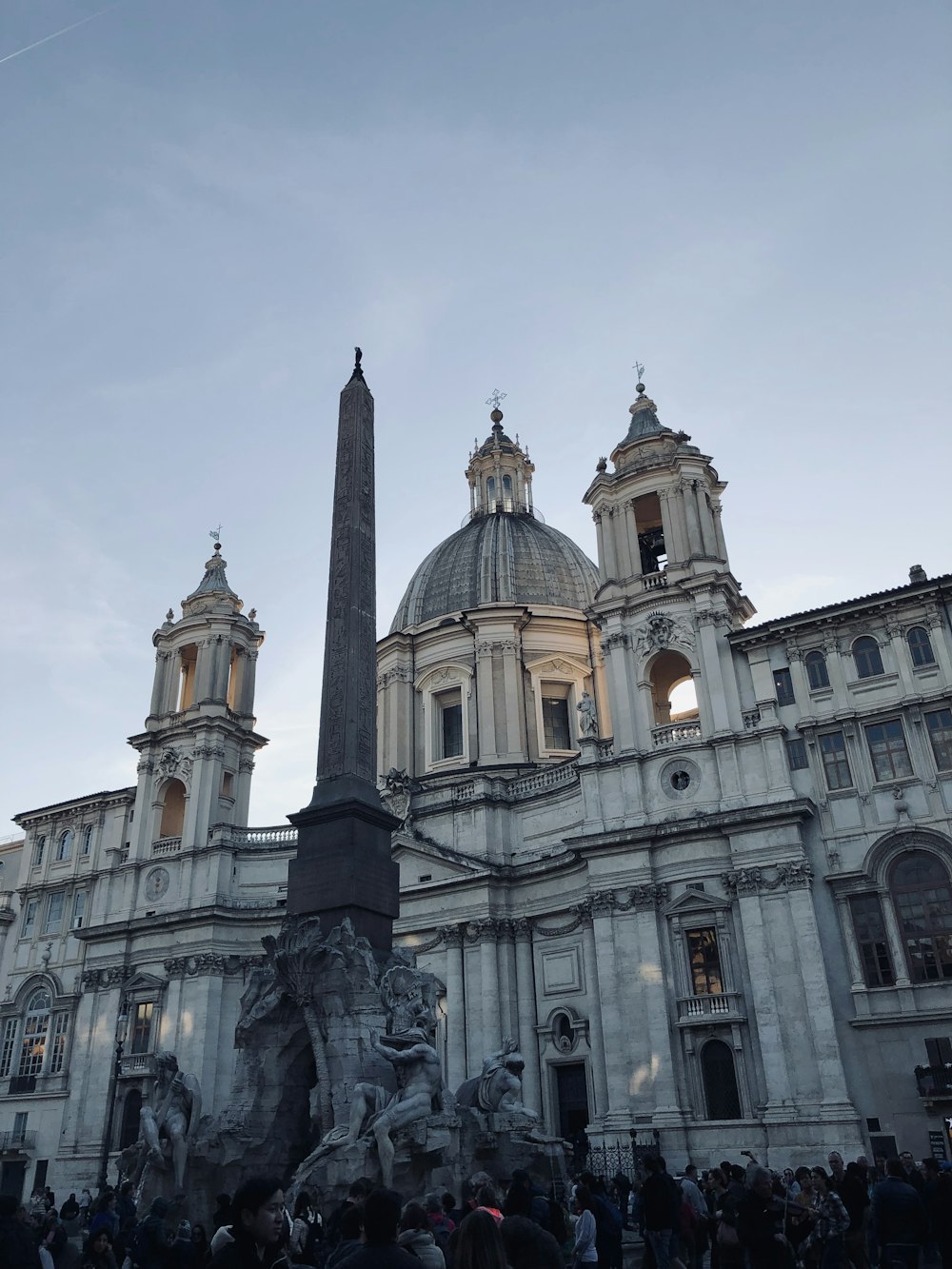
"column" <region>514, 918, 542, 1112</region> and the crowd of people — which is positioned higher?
"column" <region>514, 918, 542, 1112</region>

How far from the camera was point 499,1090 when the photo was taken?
64.2 ft

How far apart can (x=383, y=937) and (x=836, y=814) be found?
18.3 m

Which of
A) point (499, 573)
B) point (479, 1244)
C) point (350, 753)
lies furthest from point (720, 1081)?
point (479, 1244)

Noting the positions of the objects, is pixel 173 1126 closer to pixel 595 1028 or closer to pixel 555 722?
pixel 595 1028

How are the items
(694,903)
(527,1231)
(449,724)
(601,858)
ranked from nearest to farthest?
(527,1231) → (694,903) → (601,858) → (449,724)

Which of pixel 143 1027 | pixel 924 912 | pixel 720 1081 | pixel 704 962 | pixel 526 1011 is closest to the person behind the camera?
pixel 924 912

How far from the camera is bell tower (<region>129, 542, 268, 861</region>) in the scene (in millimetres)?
47000

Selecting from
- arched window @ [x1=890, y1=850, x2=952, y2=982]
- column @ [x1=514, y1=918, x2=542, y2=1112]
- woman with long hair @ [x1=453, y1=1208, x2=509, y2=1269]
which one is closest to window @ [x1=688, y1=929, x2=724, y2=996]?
arched window @ [x1=890, y1=850, x2=952, y2=982]

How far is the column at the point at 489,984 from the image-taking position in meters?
36.2

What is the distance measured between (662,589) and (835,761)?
904cm

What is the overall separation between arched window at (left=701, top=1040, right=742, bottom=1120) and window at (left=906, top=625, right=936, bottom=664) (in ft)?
44.0

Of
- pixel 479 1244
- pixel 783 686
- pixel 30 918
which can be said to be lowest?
pixel 479 1244

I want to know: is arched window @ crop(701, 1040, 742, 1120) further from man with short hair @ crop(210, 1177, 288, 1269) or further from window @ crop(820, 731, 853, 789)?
man with short hair @ crop(210, 1177, 288, 1269)

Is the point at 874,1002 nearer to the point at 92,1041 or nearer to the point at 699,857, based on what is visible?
the point at 699,857
